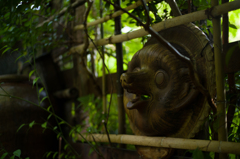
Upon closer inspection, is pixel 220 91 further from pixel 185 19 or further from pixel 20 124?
pixel 20 124

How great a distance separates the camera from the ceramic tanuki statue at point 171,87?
1.12 m

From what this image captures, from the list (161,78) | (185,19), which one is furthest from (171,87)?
(185,19)

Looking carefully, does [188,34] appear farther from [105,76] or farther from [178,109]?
[105,76]

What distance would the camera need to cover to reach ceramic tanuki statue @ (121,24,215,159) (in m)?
1.12

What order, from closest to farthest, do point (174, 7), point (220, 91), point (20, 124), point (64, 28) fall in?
1. point (220, 91)
2. point (174, 7)
3. point (20, 124)
4. point (64, 28)

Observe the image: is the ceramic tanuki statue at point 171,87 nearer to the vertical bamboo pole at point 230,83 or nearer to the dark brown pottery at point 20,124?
the vertical bamboo pole at point 230,83

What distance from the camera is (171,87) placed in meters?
1.17

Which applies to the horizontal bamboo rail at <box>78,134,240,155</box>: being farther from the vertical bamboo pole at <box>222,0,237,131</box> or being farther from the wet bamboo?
the wet bamboo

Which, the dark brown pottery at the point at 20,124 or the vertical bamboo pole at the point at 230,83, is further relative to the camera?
the dark brown pottery at the point at 20,124

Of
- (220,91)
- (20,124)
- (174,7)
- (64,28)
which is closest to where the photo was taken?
(220,91)

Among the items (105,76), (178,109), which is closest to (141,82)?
(178,109)

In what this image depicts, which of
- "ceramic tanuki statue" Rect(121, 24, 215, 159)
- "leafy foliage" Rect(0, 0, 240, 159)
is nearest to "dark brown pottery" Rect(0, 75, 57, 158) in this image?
"leafy foliage" Rect(0, 0, 240, 159)

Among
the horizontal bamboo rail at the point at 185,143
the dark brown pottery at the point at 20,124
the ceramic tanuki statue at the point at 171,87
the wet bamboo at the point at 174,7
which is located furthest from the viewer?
the dark brown pottery at the point at 20,124

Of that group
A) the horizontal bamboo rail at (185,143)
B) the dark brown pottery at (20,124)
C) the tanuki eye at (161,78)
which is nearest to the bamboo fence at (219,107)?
the horizontal bamboo rail at (185,143)
